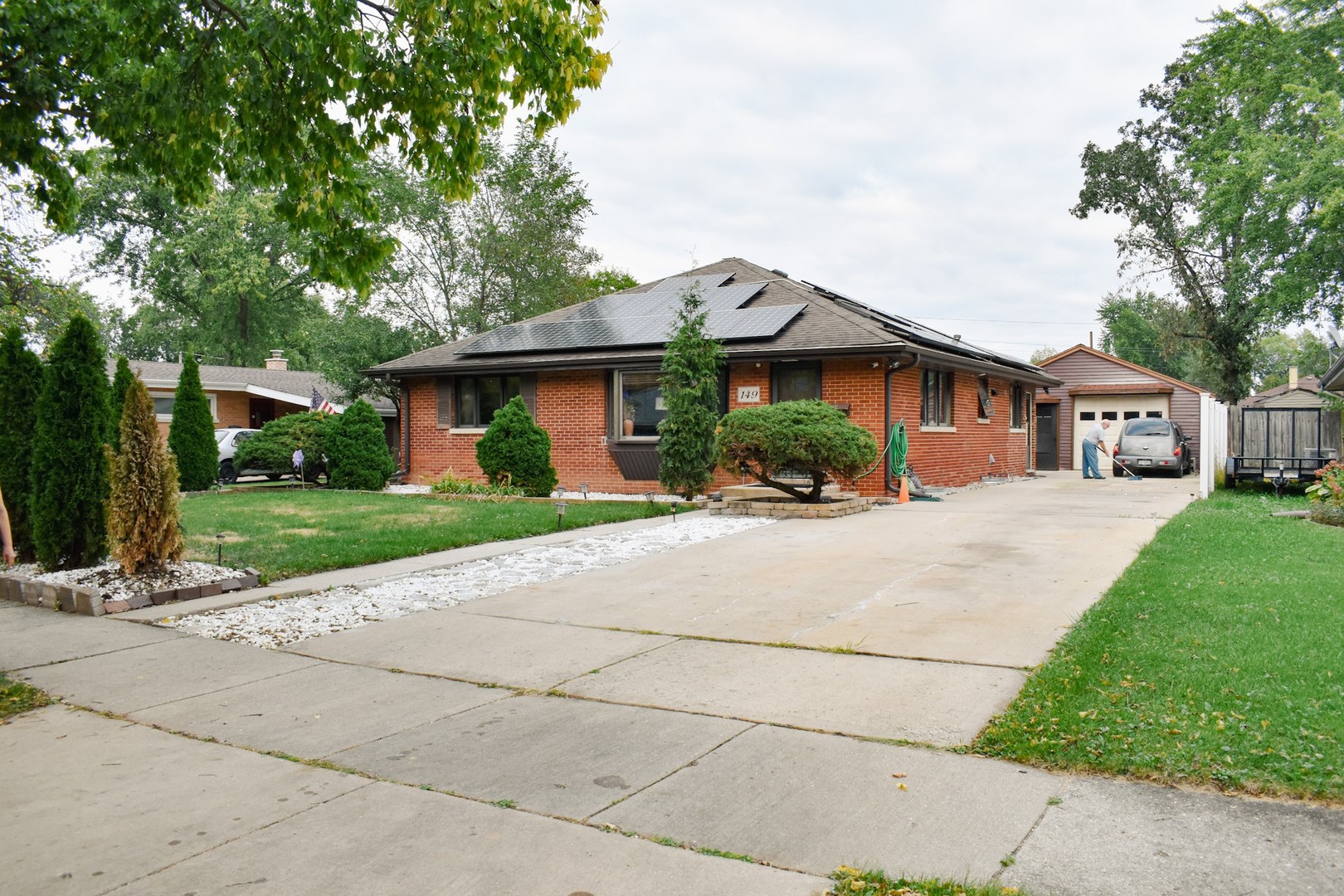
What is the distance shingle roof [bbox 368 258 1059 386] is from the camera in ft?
55.2

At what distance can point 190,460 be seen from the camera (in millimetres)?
20484

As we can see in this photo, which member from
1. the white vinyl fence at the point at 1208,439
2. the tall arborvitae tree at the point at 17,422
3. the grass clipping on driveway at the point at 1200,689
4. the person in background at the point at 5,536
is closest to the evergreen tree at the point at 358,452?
the tall arborvitae tree at the point at 17,422

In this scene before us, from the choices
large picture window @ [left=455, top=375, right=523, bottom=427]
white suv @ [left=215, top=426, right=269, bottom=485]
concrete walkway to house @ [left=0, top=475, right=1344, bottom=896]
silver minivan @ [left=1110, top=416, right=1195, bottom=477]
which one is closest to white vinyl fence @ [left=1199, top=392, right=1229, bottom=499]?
silver minivan @ [left=1110, top=416, right=1195, bottom=477]

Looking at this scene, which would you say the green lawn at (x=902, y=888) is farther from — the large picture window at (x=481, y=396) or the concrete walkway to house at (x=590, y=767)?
the large picture window at (x=481, y=396)

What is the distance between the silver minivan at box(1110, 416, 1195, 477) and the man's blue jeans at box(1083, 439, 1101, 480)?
1.68 meters

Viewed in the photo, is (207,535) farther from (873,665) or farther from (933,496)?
(933,496)

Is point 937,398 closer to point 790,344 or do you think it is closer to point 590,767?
Answer: point 790,344

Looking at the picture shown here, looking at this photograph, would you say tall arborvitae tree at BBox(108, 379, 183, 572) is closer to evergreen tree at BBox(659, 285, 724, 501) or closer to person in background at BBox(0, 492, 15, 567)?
person in background at BBox(0, 492, 15, 567)

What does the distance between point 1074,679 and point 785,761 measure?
1.96 metres

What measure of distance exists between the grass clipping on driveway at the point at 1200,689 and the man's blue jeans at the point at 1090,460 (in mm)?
17524

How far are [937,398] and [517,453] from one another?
9025 mm

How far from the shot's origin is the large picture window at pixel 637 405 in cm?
1908

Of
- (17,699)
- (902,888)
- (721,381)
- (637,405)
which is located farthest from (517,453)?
(902,888)

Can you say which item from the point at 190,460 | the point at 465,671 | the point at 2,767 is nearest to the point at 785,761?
the point at 465,671
